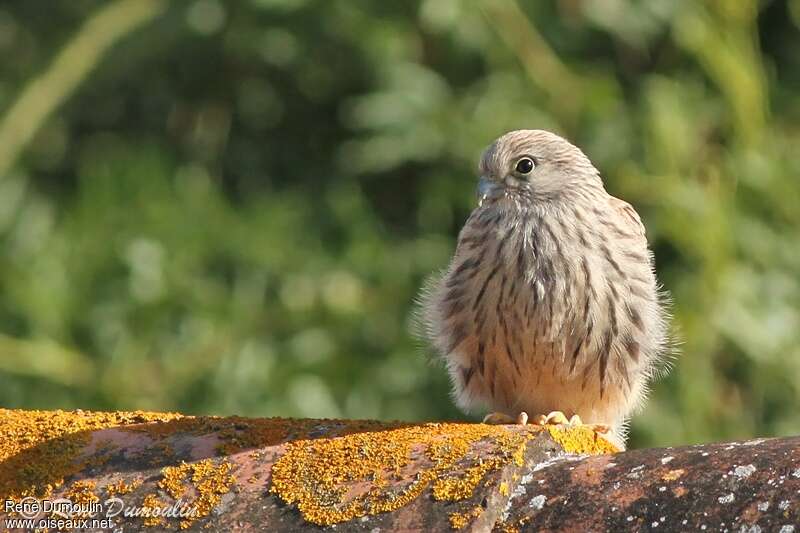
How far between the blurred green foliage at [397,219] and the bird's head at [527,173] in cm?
175

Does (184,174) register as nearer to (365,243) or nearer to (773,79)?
(365,243)

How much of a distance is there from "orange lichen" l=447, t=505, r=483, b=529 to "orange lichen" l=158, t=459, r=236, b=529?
1.99 ft

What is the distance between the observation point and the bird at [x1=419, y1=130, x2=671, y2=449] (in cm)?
516

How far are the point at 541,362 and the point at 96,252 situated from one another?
352 centimetres

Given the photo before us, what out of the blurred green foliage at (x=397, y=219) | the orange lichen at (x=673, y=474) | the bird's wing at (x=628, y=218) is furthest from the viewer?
the blurred green foliage at (x=397, y=219)

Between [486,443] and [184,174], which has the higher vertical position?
[184,174]

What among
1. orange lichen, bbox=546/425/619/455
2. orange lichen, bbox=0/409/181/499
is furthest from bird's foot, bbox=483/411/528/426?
orange lichen, bbox=0/409/181/499

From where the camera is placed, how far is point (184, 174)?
827cm

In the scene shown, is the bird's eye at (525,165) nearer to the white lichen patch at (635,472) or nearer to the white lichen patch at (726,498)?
the white lichen patch at (635,472)

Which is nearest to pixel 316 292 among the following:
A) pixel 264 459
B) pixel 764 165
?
pixel 764 165

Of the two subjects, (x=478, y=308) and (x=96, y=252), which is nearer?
(x=478, y=308)

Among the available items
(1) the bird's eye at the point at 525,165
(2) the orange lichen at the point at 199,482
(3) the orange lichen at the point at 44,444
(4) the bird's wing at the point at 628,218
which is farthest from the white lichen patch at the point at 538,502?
(1) the bird's eye at the point at 525,165

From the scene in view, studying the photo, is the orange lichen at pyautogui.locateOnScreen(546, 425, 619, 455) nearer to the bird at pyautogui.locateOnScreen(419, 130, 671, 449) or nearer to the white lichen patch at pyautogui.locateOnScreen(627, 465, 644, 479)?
the white lichen patch at pyautogui.locateOnScreen(627, 465, 644, 479)

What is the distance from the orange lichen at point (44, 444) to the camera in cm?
397
